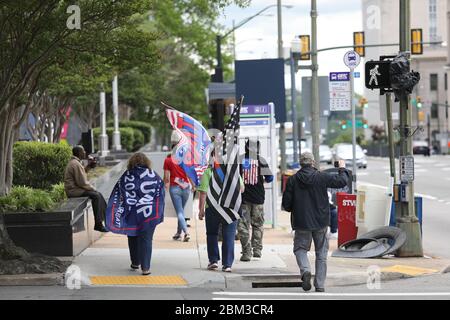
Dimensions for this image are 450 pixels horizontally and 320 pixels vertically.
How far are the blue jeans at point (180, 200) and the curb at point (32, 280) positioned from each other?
4.92m

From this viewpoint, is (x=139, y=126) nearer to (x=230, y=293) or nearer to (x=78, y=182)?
(x=78, y=182)

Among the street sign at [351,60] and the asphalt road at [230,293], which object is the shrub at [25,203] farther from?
the street sign at [351,60]

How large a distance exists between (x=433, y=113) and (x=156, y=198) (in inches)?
4518

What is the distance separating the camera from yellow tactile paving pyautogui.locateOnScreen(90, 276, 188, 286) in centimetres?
1185

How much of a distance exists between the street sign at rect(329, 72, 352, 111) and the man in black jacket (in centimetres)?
892

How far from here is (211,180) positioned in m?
12.9

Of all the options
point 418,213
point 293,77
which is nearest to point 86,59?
point 418,213

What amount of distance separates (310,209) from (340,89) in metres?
9.27

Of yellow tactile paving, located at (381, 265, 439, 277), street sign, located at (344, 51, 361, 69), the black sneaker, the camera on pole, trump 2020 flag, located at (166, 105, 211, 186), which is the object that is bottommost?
yellow tactile paving, located at (381, 265, 439, 277)

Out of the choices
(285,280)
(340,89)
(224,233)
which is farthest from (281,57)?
(285,280)

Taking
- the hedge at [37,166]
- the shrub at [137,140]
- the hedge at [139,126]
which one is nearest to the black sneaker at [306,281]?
the hedge at [37,166]

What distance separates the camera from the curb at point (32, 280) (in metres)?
11.6

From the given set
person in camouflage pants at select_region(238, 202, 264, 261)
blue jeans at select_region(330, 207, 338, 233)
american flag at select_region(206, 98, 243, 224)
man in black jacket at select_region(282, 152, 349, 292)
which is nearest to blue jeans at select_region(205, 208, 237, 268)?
american flag at select_region(206, 98, 243, 224)

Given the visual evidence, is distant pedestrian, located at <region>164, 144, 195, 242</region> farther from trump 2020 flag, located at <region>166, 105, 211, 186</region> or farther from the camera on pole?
the camera on pole
